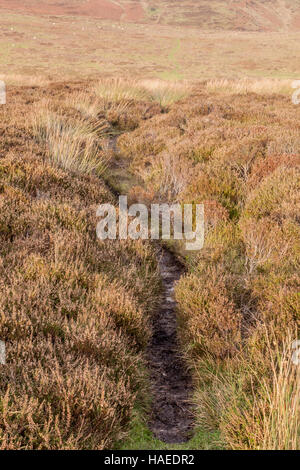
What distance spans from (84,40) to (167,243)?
5620 cm

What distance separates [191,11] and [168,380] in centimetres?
11883

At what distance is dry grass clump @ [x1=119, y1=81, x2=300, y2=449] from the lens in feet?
8.52

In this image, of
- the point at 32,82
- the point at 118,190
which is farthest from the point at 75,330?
the point at 32,82

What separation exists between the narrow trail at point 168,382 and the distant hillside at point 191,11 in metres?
85.2

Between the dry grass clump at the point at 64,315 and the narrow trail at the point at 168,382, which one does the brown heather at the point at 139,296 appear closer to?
the dry grass clump at the point at 64,315

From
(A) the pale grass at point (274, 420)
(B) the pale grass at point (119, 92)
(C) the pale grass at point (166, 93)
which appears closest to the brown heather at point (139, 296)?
(A) the pale grass at point (274, 420)

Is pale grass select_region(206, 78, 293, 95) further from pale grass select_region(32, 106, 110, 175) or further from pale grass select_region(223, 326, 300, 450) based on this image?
pale grass select_region(223, 326, 300, 450)

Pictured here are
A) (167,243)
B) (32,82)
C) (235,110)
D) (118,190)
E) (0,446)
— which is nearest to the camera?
(0,446)

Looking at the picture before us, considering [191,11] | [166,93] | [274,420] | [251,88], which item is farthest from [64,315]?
[191,11]

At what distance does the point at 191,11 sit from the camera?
4124 inches

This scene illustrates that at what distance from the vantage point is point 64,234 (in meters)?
4.64

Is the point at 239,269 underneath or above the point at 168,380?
above

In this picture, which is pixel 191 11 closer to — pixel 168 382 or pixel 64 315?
pixel 64 315

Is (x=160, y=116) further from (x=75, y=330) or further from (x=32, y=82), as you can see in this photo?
(x=75, y=330)
